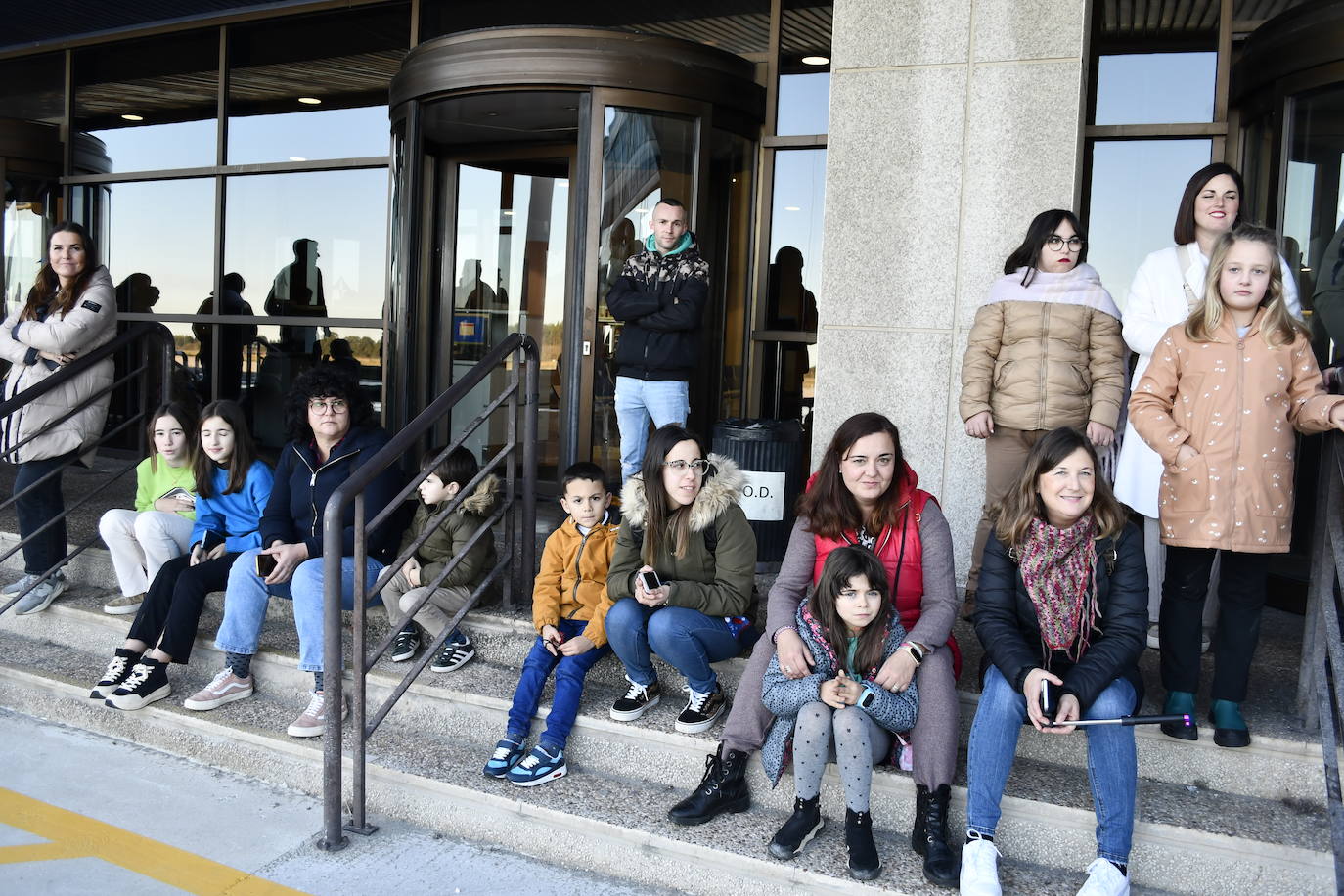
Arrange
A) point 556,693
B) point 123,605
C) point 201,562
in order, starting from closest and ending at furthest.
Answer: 1. point 556,693
2. point 201,562
3. point 123,605

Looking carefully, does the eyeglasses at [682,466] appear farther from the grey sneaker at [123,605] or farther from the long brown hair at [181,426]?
the grey sneaker at [123,605]

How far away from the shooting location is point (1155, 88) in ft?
17.1

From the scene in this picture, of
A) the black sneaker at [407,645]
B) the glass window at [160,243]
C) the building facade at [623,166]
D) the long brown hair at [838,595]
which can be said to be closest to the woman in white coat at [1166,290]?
the building facade at [623,166]

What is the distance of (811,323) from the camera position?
5.96 meters

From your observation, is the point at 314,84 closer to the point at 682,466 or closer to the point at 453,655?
the point at 453,655

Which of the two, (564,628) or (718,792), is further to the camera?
(564,628)

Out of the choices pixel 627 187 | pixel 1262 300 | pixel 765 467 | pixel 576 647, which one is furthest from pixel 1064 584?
pixel 627 187

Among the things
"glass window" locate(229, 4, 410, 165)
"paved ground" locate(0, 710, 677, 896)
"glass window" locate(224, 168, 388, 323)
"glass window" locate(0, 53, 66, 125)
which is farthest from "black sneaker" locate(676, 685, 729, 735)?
"glass window" locate(0, 53, 66, 125)

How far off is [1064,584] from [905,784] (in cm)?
75

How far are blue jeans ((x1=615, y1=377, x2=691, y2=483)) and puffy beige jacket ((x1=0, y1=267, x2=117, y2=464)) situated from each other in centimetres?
249

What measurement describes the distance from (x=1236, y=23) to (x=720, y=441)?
3.05 metres

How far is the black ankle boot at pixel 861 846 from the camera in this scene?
293 cm

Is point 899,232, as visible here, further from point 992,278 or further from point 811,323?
point 811,323

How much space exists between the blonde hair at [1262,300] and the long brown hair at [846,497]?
38.3 inches
